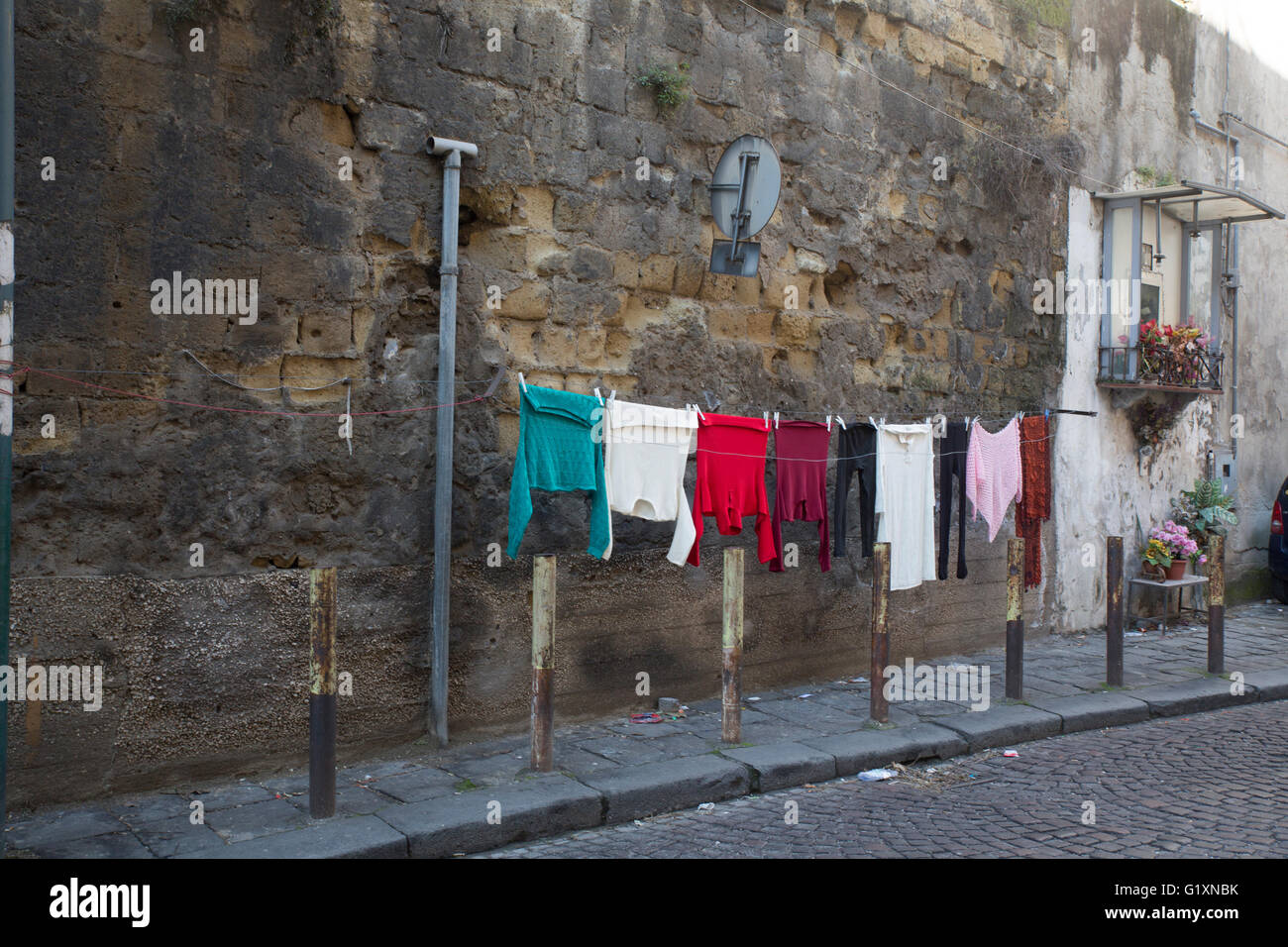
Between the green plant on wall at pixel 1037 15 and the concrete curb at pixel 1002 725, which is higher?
the green plant on wall at pixel 1037 15

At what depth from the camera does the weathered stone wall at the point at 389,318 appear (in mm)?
4910

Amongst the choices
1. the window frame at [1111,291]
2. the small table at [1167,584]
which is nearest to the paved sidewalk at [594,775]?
the small table at [1167,584]

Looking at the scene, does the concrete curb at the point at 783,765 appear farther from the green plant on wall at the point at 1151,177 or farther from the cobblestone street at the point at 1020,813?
the green plant on wall at the point at 1151,177

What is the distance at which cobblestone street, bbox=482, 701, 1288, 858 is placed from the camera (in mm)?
4695

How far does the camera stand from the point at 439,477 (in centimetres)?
587

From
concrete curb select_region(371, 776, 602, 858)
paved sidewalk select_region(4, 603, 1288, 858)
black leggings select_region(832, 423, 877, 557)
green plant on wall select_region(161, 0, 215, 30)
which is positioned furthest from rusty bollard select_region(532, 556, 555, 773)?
green plant on wall select_region(161, 0, 215, 30)

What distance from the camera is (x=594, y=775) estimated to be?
5.45m

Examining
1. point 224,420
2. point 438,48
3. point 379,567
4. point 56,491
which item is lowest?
point 379,567

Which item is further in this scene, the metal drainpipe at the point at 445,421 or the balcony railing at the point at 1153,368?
the balcony railing at the point at 1153,368

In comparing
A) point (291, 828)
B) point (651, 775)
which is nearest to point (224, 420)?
point (291, 828)

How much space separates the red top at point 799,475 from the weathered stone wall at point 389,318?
0.64 metres

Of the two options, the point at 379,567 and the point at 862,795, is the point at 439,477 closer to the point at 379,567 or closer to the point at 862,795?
the point at 379,567

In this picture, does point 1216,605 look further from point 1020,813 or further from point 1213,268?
point 1213,268

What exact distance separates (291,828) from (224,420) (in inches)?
75.8
